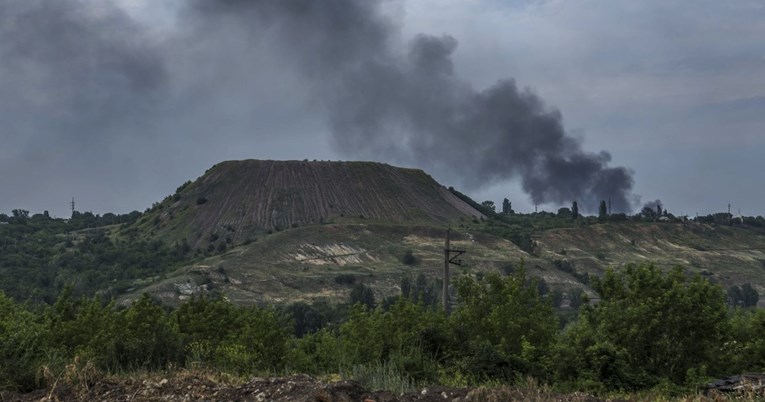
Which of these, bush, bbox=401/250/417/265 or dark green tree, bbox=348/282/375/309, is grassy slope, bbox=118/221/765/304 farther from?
dark green tree, bbox=348/282/375/309

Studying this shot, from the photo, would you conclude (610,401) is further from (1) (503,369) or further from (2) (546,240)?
(2) (546,240)

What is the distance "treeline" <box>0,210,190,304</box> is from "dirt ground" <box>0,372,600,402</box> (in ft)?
324

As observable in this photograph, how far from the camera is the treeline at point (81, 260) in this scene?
129 m

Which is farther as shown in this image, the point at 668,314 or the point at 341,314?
the point at 341,314

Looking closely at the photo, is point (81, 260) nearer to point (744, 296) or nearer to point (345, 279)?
point (345, 279)

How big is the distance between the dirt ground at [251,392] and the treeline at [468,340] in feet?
4.75

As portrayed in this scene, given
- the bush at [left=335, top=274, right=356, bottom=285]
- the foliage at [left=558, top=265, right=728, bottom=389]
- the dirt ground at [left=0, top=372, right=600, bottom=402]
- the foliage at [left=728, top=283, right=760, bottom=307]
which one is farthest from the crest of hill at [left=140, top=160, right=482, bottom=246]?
the dirt ground at [left=0, top=372, right=600, bottom=402]

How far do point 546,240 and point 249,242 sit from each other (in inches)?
2450

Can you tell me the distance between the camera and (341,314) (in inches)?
3770

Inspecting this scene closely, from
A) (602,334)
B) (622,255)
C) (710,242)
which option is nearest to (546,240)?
(622,255)

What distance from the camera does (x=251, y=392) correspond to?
1534cm

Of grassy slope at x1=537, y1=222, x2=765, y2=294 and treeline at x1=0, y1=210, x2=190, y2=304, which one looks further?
grassy slope at x1=537, y1=222, x2=765, y2=294

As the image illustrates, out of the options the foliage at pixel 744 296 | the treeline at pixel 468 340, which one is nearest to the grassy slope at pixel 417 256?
the foliage at pixel 744 296

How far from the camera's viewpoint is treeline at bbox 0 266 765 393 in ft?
74.5
